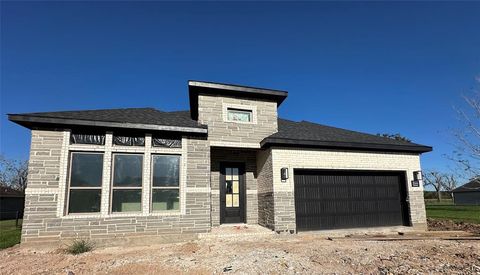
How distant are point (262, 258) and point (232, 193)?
484 cm

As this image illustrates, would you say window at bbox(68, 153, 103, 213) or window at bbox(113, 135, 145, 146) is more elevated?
window at bbox(113, 135, 145, 146)

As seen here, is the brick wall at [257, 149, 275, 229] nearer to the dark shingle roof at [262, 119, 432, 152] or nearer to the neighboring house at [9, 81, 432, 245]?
the neighboring house at [9, 81, 432, 245]

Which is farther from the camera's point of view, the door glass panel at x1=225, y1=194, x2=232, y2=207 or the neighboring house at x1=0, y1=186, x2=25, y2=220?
the neighboring house at x1=0, y1=186, x2=25, y2=220

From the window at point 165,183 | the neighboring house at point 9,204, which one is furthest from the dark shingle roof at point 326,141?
the neighboring house at point 9,204

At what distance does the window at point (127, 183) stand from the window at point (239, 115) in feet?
12.1

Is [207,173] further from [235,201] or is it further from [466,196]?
[466,196]

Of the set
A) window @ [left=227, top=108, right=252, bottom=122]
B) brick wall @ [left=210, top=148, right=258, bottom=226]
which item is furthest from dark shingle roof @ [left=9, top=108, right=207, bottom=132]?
brick wall @ [left=210, top=148, right=258, bottom=226]

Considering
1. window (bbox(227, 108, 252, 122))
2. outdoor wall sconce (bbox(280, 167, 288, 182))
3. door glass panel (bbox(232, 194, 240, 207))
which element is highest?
window (bbox(227, 108, 252, 122))

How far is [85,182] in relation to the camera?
27.4ft

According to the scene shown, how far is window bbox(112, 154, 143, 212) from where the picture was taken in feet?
28.1

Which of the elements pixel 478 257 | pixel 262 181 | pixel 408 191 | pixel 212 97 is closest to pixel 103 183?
pixel 212 97

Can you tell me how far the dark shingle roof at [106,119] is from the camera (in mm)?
7986

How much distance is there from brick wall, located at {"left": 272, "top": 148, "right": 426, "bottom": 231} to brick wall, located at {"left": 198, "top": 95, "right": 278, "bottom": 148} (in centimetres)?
115

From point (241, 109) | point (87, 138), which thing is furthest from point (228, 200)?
point (87, 138)
